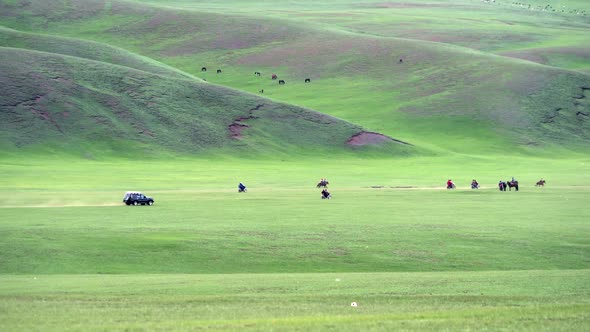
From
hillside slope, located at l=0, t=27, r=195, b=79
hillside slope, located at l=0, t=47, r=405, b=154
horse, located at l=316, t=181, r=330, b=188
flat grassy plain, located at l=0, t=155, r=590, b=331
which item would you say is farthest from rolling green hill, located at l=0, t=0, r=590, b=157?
flat grassy plain, located at l=0, t=155, r=590, b=331

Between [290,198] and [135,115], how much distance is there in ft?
235

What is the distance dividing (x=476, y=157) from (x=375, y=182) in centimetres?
4697

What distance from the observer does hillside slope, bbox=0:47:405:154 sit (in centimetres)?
12650

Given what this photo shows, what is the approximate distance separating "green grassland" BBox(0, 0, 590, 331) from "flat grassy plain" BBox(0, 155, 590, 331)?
0.56ft

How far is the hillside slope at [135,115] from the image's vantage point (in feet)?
415

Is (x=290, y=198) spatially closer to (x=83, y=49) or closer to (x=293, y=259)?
(x=293, y=259)

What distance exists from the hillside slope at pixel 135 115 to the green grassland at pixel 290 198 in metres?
0.38

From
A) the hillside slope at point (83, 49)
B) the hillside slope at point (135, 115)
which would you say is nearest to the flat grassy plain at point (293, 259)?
the hillside slope at point (135, 115)

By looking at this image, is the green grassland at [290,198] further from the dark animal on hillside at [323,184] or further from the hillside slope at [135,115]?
the dark animal on hillside at [323,184]

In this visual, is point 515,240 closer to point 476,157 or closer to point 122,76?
point 476,157

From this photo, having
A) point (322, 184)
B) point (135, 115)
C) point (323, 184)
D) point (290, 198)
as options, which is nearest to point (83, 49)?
point (135, 115)

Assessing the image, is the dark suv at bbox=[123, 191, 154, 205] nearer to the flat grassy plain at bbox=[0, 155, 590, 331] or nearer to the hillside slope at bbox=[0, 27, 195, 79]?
the flat grassy plain at bbox=[0, 155, 590, 331]

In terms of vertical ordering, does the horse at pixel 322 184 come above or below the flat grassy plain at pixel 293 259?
above

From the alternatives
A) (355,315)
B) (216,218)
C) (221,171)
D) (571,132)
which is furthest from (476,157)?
(355,315)
